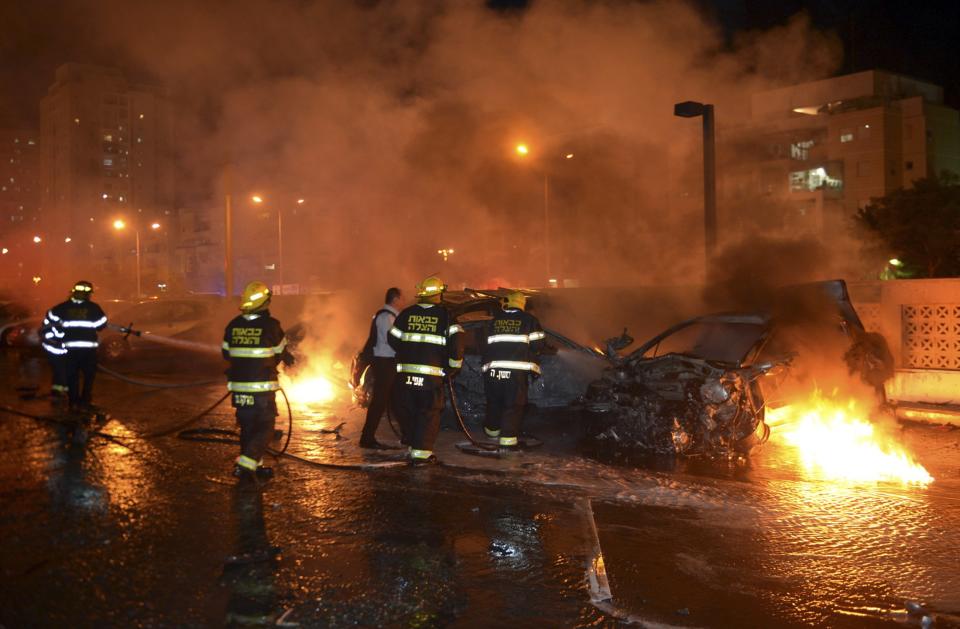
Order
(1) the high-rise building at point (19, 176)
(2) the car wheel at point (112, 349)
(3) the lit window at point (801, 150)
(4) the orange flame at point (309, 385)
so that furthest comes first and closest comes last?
1. (1) the high-rise building at point (19, 176)
2. (3) the lit window at point (801, 150)
3. (2) the car wheel at point (112, 349)
4. (4) the orange flame at point (309, 385)

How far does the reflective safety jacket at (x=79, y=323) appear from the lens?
8875 millimetres

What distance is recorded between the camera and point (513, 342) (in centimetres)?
710

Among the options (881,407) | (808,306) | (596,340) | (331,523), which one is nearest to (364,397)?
(596,340)

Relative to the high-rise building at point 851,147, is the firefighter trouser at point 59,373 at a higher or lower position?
lower

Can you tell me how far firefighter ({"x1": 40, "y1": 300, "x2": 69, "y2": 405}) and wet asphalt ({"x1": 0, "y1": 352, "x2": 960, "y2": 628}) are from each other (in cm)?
239

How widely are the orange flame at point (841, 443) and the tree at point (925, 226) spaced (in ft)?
85.2

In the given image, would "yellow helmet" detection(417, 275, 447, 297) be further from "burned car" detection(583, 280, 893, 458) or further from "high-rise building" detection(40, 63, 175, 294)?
"high-rise building" detection(40, 63, 175, 294)

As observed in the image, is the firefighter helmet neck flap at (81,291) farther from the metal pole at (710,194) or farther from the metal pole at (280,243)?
the metal pole at (710,194)

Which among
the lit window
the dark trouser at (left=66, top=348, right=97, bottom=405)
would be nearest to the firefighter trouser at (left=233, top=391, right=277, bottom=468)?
the dark trouser at (left=66, top=348, right=97, bottom=405)

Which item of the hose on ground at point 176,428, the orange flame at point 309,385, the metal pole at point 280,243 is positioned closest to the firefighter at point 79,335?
the hose on ground at point 176,428

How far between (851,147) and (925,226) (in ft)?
40.3

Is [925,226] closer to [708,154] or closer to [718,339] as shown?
[708,154]

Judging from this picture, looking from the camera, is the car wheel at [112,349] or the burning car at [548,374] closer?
the burning car at [548,374]

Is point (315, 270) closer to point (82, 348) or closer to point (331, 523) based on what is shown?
point (82, 348)
